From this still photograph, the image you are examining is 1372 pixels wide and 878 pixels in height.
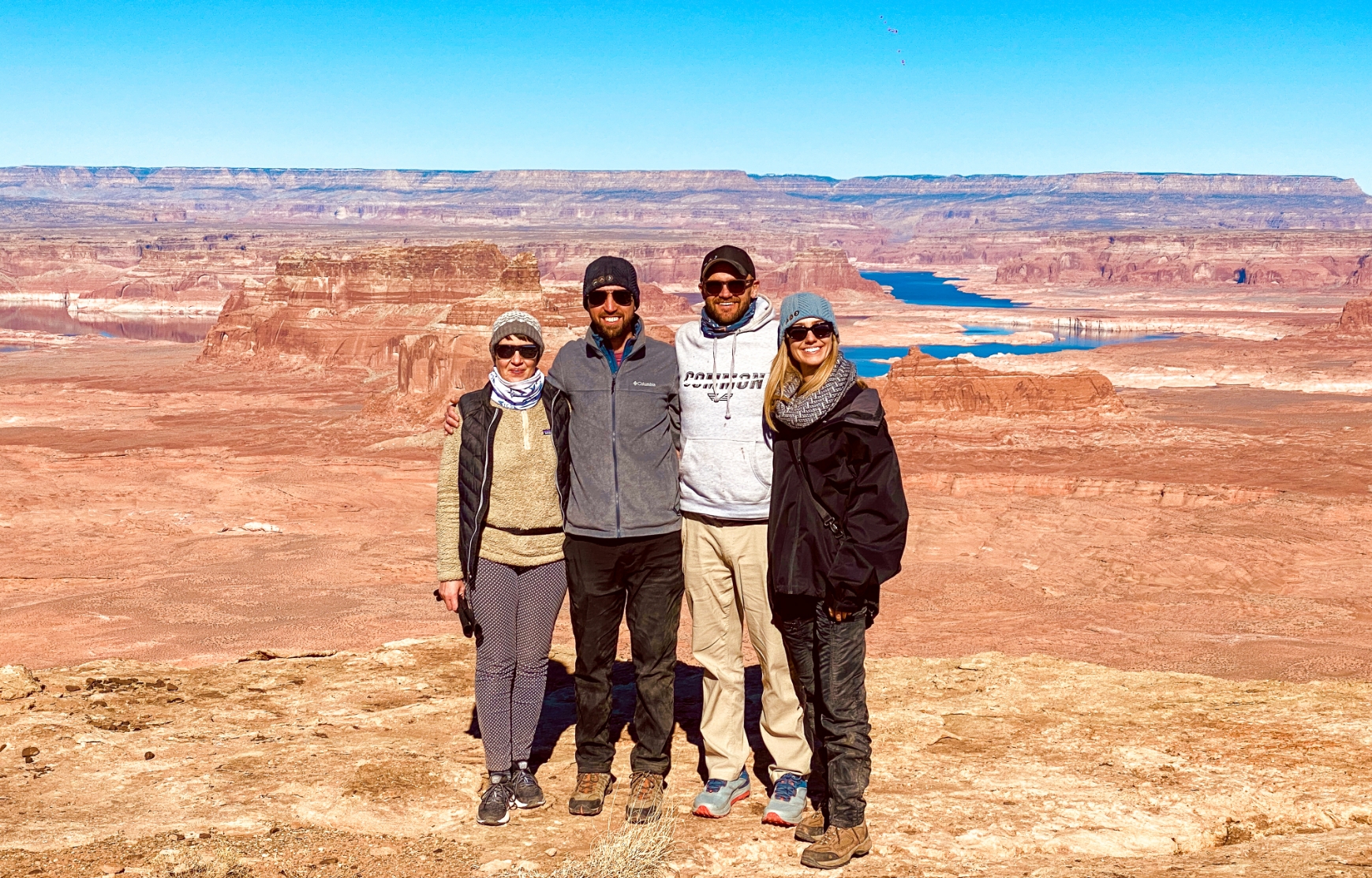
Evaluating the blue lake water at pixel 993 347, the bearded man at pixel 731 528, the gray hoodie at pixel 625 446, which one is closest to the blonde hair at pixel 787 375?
the bearded man at pixel 731 528

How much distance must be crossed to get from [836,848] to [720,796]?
0.67 m

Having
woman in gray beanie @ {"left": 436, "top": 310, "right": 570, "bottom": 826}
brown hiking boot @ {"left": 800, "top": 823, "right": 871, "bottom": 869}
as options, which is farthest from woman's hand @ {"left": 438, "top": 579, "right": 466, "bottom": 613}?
brown hiking boot @ {"left": 800, "top": 823, "right": 871, "bottom": 869}

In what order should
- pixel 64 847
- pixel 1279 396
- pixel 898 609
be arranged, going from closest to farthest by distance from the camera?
pixel 64 847
pixel 898 609
pixel 1279 396

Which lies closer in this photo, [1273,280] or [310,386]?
[310,386]

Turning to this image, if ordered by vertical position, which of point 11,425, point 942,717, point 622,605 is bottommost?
point 11,425

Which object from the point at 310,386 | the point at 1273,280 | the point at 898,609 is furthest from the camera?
the point at 1273,280

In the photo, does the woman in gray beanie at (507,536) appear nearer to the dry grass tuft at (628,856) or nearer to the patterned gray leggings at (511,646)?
the patterned gray leggings at (511,646)

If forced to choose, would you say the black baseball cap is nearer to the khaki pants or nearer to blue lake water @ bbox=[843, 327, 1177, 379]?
the khaki pants

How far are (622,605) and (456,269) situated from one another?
2626 inches

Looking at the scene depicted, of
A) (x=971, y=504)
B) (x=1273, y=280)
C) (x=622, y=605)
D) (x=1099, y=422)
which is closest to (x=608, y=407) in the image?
(x=622, y=605)

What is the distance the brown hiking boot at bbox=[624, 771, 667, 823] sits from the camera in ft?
15.3

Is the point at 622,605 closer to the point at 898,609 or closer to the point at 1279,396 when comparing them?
the point at 898,609

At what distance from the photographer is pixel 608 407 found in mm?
4684

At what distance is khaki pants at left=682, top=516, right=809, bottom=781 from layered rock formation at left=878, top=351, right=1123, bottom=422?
34.2 meters
